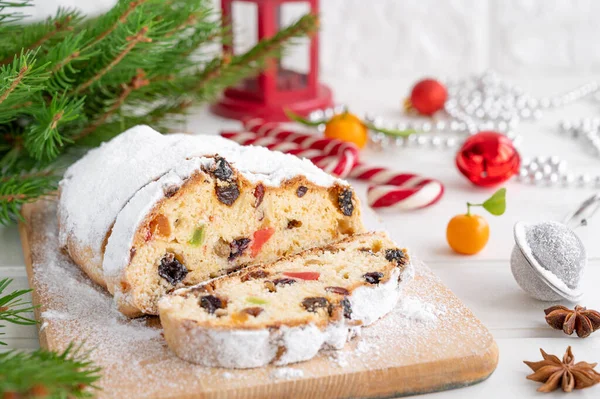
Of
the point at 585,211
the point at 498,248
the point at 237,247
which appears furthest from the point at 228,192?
the point at 585,211

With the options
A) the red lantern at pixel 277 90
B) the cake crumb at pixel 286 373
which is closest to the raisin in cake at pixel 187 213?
the cake crumb at pixel 286 373

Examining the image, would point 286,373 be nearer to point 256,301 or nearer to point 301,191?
point 256,301

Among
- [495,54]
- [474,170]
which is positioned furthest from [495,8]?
[474,170]

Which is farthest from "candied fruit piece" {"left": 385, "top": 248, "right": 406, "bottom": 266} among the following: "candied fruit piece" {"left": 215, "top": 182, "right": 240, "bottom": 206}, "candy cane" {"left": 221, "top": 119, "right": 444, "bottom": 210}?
"candy cane" {"left": 221, "top": 119, "right": 444, "bottom": 210}

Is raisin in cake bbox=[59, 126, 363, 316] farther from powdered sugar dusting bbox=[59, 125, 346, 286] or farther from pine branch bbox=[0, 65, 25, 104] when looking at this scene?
pine branch bbox=[0, 65, 25, 104]

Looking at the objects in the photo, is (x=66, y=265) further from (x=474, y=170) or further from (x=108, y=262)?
(x=474, y=170)

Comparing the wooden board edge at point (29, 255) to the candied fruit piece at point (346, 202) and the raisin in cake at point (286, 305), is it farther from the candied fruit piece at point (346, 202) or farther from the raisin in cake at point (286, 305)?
the candied fruit piece at point (346, 202)

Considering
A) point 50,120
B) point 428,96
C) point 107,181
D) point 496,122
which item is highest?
point 50,120
